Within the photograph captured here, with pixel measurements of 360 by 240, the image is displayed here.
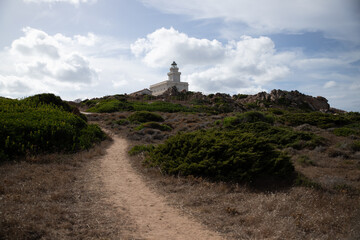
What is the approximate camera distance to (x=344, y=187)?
6.99 m

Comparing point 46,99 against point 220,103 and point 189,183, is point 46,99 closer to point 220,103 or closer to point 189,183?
A: point 189,183

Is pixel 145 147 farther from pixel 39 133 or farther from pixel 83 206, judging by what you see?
pixel 83 206

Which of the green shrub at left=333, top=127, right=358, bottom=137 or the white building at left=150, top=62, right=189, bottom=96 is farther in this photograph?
the white building at left=150, top=62, right=189, bottom=96

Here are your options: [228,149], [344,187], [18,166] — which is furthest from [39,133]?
[344,187]

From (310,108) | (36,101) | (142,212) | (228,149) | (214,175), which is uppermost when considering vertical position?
(310,108)

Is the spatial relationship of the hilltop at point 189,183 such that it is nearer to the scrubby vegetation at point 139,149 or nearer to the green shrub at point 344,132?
the scrubby vegetation at point 139,149

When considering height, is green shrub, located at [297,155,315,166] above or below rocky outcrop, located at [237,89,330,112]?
below

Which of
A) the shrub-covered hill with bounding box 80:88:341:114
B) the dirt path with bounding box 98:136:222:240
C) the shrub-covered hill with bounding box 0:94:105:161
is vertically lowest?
the dirt path with bounding box 98:136:222:240

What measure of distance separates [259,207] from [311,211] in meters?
1.16

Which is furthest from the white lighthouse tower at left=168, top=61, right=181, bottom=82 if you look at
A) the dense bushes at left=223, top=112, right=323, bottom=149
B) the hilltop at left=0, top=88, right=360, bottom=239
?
the hilltop at left=0, top=88, right=360, bottom=239

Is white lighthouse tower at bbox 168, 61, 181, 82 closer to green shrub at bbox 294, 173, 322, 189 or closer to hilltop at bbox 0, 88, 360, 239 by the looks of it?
hilltop at bbox 0, 88, 360, 239

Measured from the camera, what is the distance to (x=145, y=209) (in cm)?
590

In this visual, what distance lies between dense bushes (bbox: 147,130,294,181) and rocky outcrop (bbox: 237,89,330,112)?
35.4 meters

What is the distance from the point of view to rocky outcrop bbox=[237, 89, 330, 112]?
4344cm
